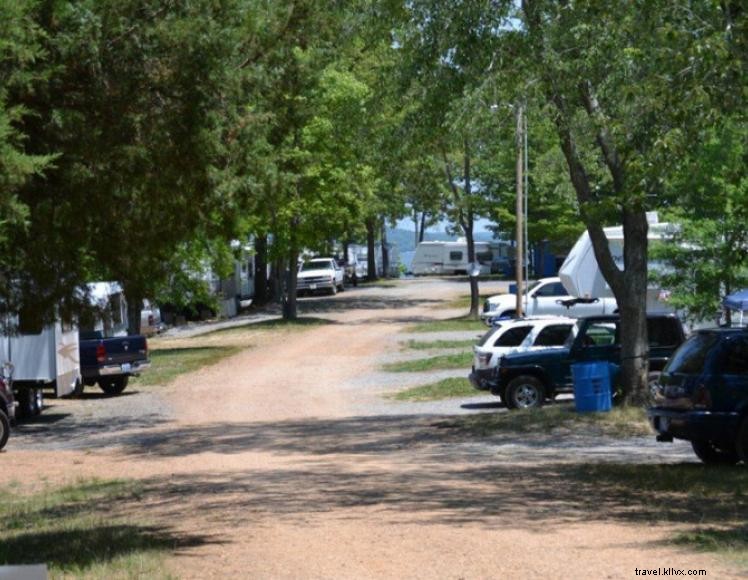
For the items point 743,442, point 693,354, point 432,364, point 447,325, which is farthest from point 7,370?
point 447,325

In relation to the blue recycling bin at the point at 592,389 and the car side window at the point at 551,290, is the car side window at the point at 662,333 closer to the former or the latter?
the blue recycling bin at the point at 592,389

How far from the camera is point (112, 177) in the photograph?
→ 11344 mm

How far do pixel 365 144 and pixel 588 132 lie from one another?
4477 mm

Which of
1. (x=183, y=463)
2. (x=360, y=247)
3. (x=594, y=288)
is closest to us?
(x=183, y=463)

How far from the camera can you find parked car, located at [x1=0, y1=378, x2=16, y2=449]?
22.9 metres

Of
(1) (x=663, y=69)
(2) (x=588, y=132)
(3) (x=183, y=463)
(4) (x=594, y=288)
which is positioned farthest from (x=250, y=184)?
(4) (x=594, y=288)

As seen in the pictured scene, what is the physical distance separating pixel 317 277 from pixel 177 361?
29359mm

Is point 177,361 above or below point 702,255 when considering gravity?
below

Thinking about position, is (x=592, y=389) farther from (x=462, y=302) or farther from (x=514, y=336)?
(x=462, y=302)

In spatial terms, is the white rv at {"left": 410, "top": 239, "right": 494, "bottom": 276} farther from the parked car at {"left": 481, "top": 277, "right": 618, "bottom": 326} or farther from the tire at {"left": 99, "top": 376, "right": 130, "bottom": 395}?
the tire at {"left": 99, "top": 376, "right": 130, "bottom": 395}

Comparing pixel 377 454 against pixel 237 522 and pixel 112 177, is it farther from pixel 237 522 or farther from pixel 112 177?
pixel 112 177

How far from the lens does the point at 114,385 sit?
33000mm

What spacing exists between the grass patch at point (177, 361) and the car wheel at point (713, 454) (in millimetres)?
20094

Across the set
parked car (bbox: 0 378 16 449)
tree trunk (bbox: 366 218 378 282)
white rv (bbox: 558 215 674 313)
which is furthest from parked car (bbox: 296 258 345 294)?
parked car (bbox: 0 378 16 449)
